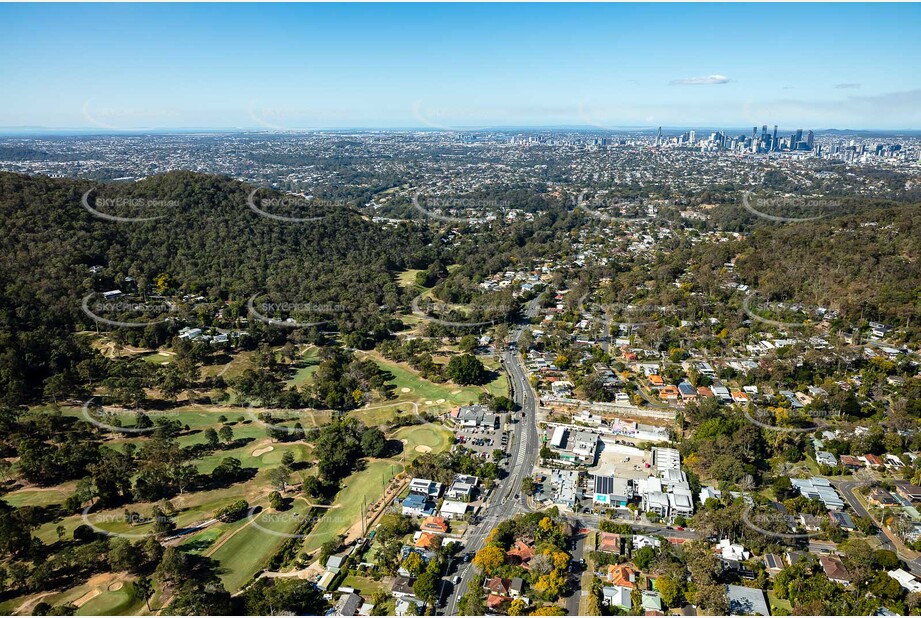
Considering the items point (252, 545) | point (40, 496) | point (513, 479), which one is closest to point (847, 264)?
point (513, 479)

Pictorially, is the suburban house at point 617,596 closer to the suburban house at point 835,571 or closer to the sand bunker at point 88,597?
the suburban house at point 835,571

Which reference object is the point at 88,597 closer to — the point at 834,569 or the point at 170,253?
the point at 834,569

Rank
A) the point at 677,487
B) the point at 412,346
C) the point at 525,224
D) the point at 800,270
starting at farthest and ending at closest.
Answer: the point at 525,224
the point at 800,270
the point at 412,346
the point at 677,487

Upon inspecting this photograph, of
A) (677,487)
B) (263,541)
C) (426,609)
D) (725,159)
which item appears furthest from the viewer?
(725,159)

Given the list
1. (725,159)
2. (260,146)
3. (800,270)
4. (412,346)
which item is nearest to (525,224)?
→ (800,270)

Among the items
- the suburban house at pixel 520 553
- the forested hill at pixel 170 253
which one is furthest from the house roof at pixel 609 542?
the forested hill at pixel 170 253

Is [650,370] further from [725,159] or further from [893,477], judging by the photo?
[725,159]

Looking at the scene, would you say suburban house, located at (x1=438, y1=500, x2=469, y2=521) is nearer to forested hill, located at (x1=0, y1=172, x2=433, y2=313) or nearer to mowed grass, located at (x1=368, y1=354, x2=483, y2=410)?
mowed grass, located at (x1=368, y1=354, x2=483, y2=410)
